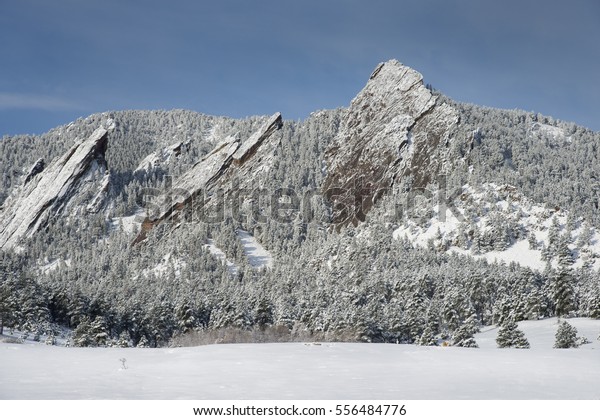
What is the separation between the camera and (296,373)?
64.6 feet

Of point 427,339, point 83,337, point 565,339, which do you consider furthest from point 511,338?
point 83,337

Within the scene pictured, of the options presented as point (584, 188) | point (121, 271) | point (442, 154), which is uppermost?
point (442, 154)

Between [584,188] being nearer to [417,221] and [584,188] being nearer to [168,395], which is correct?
[417,221]

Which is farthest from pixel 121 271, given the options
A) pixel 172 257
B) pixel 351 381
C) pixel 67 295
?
pixel 351 381

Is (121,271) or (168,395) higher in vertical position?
(121,271)

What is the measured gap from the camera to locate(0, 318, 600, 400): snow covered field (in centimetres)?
1606

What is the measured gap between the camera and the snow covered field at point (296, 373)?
16062 mm

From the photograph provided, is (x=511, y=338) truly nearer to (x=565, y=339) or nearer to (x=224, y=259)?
(x=565, y=339)

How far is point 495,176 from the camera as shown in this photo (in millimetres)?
176625

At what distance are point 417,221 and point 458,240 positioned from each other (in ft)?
58.6

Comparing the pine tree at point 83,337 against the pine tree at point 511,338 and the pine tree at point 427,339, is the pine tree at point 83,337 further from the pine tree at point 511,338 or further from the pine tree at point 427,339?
the pine tree at point 511,338

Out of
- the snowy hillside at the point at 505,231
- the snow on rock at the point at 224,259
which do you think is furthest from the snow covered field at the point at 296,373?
the snow on rock at the point at 224,259

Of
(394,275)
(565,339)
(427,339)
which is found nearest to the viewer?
(565,339)
